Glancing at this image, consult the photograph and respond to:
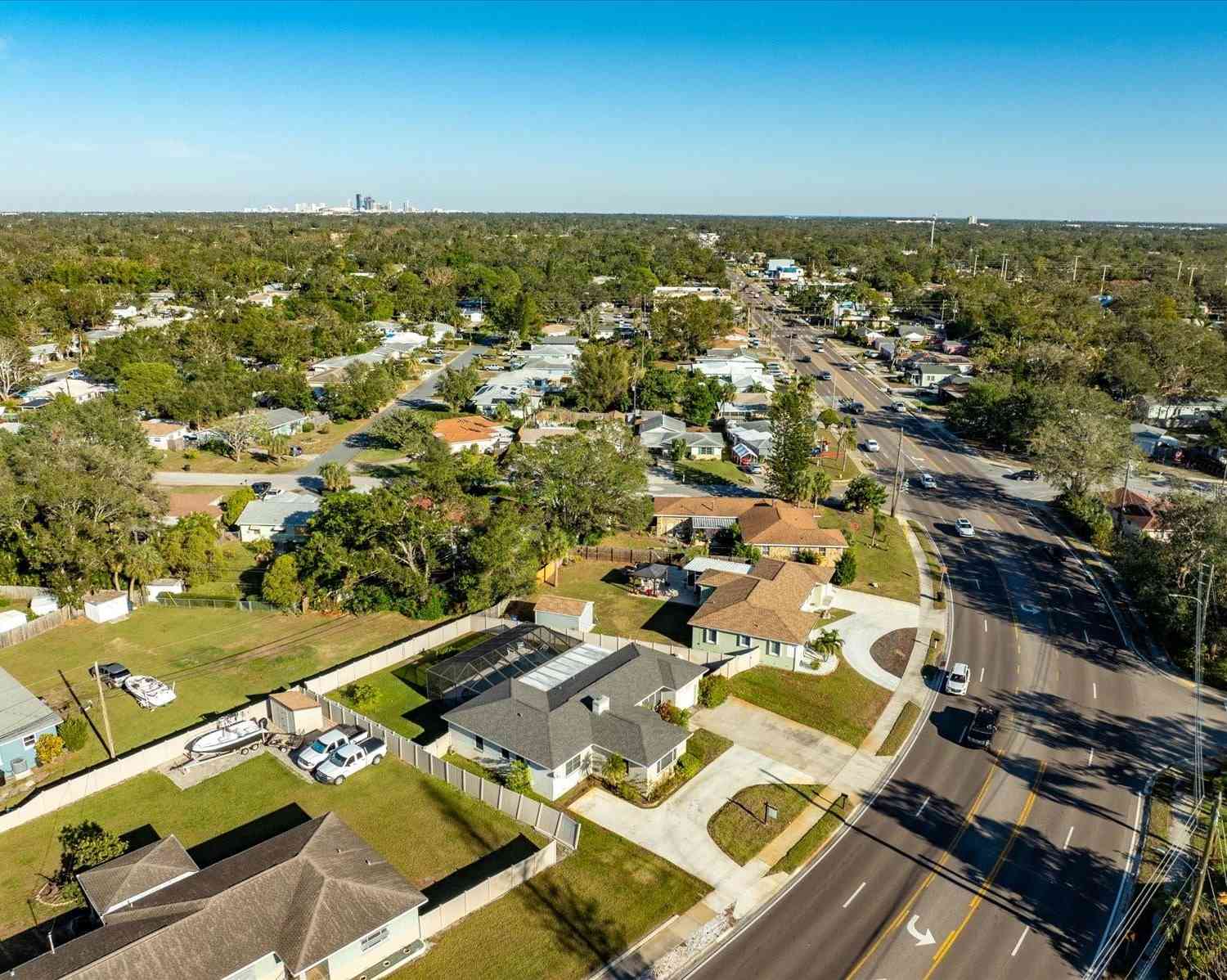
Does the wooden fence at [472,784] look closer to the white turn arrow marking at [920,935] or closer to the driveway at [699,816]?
the driveway at [699,816]

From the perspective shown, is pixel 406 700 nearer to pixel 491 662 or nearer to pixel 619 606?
pixel 491 662

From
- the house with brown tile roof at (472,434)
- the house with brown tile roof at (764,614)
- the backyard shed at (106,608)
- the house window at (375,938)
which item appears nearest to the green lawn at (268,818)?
the house window at (375,938)

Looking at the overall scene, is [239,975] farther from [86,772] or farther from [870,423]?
[870,423]

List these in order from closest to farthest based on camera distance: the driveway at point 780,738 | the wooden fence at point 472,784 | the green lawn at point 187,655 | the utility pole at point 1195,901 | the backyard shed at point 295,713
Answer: the utility pole at point 1195,901, the wooden fence at point 472,784, the driveway at point 780,738, the backyard shed at point 295,713, the green lawn at point 187,655

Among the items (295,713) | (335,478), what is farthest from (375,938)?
(335,478)

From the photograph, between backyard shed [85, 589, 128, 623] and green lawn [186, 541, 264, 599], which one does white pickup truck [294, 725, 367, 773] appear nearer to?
green lawn [186, 541, 264, 599]
